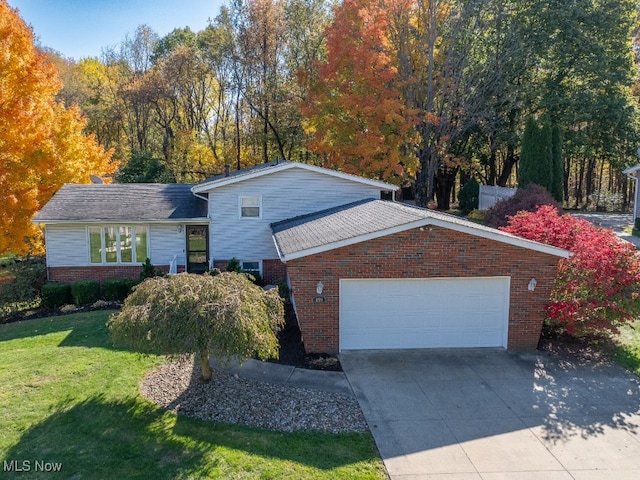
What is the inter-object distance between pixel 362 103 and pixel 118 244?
13.4 metres

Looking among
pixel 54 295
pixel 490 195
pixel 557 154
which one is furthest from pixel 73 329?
pixel 557 154

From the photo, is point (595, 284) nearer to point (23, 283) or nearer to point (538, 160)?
point (538, 160)

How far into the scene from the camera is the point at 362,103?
78.4 ft

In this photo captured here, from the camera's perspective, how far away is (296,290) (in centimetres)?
1119

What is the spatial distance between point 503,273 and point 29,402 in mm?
10394

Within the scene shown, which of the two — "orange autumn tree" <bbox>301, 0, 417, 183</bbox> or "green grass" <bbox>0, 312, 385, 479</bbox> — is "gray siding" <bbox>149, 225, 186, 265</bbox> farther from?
"orange autumn tree" <bbox>301, 0, 417, 183</bbox>


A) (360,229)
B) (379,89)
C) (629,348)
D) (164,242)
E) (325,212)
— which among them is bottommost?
(629,348)

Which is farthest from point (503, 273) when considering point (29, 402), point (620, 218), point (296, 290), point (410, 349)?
point (620, 218)

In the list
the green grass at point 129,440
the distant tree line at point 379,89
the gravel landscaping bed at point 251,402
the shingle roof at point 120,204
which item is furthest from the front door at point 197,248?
the distant tree line at point 379,89

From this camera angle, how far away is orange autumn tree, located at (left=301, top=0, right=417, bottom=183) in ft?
77.8

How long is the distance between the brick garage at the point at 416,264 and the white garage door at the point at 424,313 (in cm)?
25

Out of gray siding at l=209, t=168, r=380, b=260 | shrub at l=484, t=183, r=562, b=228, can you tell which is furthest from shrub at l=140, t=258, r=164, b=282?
shrub at l=484, t=183, r=562, b=228

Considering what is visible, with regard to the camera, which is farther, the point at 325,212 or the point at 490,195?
the point at 490,195

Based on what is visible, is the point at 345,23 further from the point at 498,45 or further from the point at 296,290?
the point at 296,290
